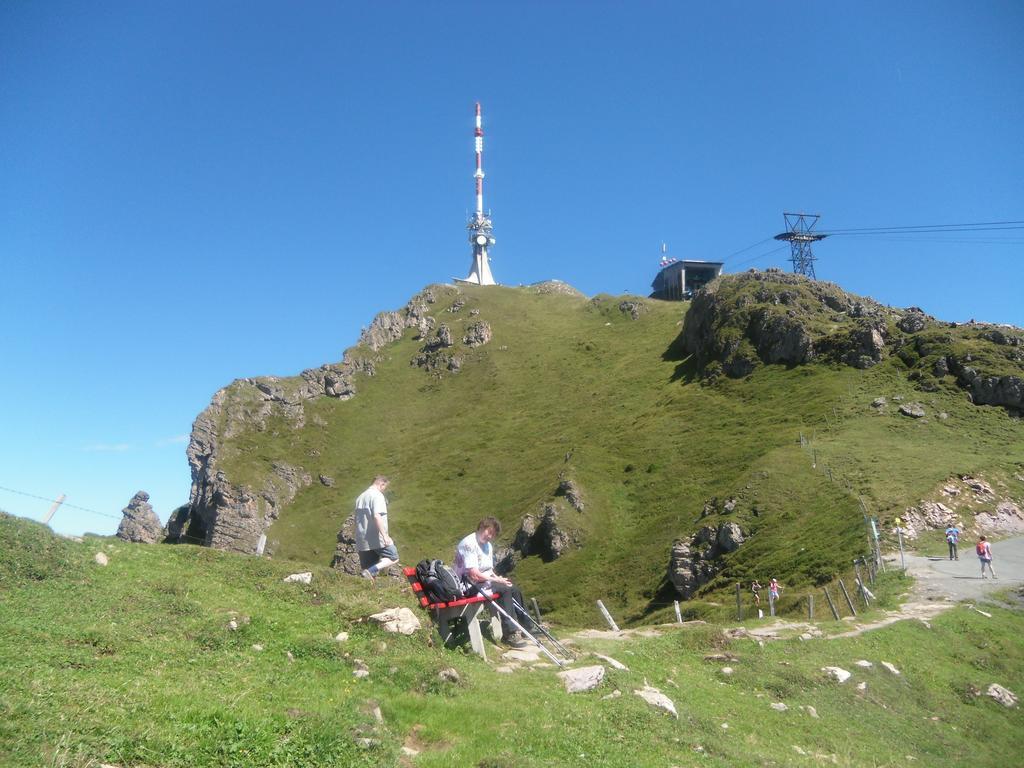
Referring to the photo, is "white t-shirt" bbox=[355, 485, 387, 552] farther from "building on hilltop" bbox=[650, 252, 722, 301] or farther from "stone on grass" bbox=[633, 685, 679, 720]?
"building on hilltop" bbox=[650, 252, 722, 301]

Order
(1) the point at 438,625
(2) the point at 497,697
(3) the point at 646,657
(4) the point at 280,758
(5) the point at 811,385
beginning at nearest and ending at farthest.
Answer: (4) the point at 280,758 → (2) the point at 497,697 → (1) the point at 438,625 → (3) the point at 646,657 → (5) the point at 811,385

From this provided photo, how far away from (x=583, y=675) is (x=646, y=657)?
4318 millimetres

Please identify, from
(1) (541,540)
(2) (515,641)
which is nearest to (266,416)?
(1) (541,540)

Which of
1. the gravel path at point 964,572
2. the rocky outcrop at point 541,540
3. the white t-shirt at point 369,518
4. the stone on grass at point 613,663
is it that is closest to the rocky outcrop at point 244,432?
the rocky outcrop at point 541,540

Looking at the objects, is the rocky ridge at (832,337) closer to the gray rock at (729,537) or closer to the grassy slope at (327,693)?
the gray rock at (729,537)

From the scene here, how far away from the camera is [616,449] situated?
103 meters

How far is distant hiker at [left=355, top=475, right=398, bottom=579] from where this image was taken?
49.2 feet

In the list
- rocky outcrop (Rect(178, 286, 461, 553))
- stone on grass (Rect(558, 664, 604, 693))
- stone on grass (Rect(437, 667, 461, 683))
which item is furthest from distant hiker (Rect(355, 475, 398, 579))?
rocky outcrop (Rect(178, 286, 461, 553))

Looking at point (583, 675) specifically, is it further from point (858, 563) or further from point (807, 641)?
point (858, 563)

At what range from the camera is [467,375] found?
159 m

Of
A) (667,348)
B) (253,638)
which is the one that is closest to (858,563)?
(253,638)

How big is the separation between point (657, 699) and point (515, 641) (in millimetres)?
3874

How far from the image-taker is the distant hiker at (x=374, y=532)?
14992 millimetres

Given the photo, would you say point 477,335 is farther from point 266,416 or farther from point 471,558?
point 471,558
